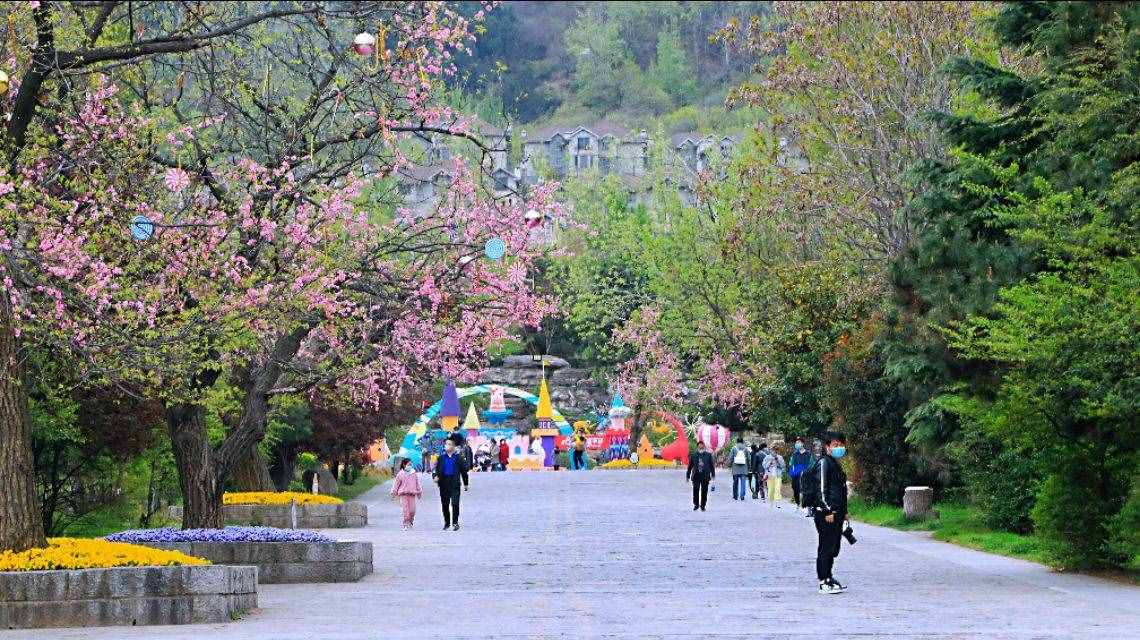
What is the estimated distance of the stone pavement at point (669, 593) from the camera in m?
14.8

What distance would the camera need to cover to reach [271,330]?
65.7 feet

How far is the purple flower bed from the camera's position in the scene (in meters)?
20.2

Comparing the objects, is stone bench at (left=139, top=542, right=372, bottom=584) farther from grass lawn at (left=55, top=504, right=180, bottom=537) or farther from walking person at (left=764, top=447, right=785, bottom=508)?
walking person at (left=764, top=447, right=785, bottom=508)

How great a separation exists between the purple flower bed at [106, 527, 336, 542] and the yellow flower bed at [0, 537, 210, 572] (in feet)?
10.5

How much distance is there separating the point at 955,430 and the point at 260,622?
1641 cm

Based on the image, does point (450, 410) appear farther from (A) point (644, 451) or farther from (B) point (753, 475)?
(B) point (753, 475)

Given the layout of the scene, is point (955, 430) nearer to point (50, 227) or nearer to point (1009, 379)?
point (1009, 379)

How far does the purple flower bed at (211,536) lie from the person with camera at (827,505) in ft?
20.8

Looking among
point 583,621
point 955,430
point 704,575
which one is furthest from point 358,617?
point 955,430

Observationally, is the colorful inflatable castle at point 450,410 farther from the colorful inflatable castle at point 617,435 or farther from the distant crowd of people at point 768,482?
the distant crowd of people at point 768,482

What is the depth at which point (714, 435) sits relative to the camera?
68188mm

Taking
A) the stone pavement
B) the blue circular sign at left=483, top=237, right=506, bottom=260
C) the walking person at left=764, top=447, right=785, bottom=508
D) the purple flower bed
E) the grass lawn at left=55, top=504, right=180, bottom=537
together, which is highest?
the blue circular sign at left=483, top=237, right=506, bottom=260

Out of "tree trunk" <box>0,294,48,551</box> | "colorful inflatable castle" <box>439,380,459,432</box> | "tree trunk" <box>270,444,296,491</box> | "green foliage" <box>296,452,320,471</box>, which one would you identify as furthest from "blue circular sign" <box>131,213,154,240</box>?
"colorful inflatable castle" <box>439,380,459,432</box>

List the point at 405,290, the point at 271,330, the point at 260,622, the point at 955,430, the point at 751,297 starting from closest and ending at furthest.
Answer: the point at 260,622 < the point at 271,330 < the point at 405,290 < the point at 955,430 < the point at 751,297
